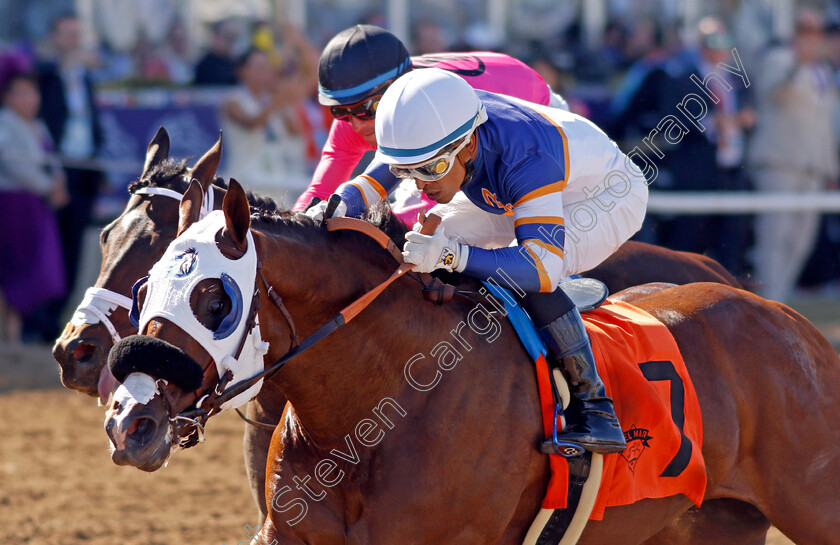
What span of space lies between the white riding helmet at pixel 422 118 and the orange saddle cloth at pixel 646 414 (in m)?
0.76

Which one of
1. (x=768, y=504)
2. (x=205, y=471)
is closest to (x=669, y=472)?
(x=768, y=504)

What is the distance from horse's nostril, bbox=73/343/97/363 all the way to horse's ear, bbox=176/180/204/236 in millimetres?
902

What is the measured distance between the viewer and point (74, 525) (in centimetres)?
530

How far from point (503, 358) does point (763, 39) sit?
1158 centimetres

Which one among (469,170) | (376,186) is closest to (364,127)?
(376,186)

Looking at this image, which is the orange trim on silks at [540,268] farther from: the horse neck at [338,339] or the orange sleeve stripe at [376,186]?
the orange sleeve stripe at [376,186]

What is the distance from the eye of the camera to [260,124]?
9.23 metres

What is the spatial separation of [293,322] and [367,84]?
53.5 inches

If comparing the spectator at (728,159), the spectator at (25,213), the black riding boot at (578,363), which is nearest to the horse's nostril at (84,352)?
the black riding boot at (578,363)

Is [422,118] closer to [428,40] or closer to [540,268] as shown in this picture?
[540,268]

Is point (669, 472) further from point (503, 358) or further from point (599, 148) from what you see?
point (599, 148)

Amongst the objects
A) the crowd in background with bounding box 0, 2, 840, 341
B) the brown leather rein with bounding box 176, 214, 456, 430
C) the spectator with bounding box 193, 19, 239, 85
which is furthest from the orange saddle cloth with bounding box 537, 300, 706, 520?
the spectator with bounding box 193, 19, 239, 85

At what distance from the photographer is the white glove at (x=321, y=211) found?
3.10 meters

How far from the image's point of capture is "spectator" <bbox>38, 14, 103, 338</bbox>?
9.23 meters
